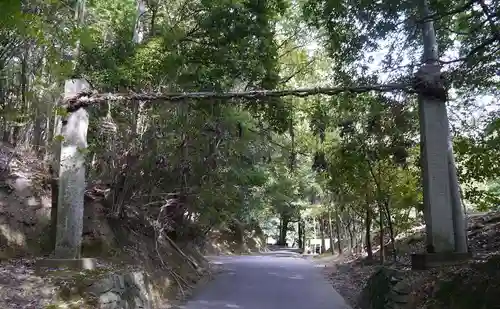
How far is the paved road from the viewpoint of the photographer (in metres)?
→ 10.2

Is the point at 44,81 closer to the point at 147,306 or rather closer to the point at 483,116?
the point at 147,306

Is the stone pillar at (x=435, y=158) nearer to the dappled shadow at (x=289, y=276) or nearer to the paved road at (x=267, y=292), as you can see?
the paved road at (x=267, y=292)

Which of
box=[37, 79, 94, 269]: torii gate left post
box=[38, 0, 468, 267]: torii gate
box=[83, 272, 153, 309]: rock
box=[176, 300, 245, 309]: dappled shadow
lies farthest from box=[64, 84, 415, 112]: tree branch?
box=[176, 300, 245, 309]: dappled shadow

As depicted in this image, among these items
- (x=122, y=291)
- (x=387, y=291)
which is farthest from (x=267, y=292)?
(x=122, y=291)

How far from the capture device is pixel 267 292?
39.1 feet

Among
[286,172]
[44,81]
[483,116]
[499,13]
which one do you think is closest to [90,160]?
[44,81]

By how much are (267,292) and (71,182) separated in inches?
225

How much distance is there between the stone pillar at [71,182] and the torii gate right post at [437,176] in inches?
249

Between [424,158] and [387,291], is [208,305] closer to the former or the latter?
[387,291]

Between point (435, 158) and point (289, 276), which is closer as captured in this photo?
point (435, 158)

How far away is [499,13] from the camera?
236 inches

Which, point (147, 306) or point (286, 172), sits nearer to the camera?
point (147, 306)

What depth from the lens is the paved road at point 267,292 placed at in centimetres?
1016

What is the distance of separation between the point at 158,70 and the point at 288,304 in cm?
598
